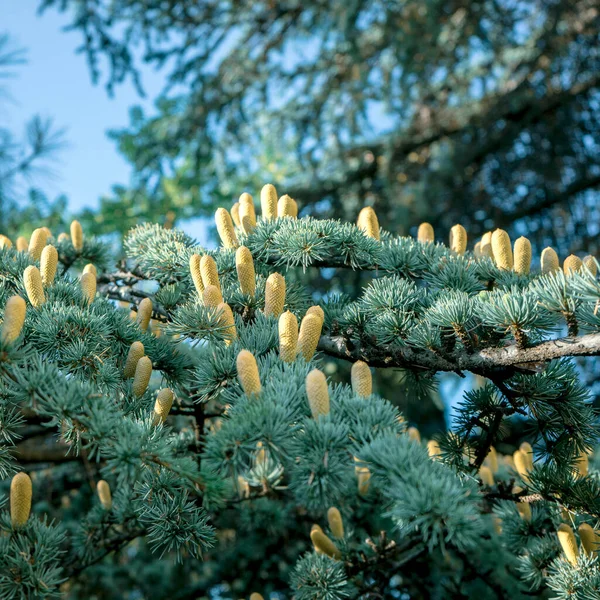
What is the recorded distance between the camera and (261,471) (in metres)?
1.28

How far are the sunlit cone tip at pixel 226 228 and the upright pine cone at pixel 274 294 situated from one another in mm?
324

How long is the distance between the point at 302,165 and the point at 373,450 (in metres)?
4.79

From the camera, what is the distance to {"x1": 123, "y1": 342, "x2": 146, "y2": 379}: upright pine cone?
158 centimetres

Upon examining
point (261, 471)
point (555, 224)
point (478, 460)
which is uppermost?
point (261, 471)

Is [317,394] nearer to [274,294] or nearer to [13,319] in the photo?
[274,294]

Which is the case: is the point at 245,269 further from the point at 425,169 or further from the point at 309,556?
the point at 425,169

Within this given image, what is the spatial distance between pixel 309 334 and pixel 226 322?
0.61ft

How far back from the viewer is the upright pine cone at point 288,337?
4.70ft

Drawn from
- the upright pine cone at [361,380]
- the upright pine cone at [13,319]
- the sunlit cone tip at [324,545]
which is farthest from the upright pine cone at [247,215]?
the sunlit cone tip at [324,545]

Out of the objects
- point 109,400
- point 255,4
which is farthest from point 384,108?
point 109,400

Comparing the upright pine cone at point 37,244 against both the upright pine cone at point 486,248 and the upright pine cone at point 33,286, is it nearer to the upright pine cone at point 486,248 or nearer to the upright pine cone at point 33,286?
the upright pine cone at point 33,286

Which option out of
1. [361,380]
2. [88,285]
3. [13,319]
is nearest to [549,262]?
[361,380]

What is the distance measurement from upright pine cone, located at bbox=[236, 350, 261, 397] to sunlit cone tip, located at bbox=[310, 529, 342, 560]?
0.85m

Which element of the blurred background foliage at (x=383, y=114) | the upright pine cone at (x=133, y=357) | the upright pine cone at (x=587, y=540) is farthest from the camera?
the blurred background foliage at (x=383, y=114)
